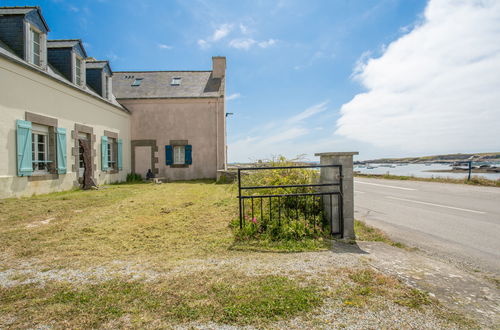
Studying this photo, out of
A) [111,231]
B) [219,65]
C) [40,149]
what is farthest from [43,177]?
[219,65]

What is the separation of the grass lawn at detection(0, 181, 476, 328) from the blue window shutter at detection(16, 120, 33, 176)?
4.68m

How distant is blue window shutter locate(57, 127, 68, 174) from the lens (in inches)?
367

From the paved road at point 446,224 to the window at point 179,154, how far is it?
37.5 ft

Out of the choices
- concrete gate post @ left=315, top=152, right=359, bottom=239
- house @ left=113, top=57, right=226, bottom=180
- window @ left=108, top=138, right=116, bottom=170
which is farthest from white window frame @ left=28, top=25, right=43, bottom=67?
concrete gate post @ left=315, top=152, right=359, bottom=239

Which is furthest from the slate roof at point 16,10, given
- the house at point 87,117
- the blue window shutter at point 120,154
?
the blue window shutter at point 120,154

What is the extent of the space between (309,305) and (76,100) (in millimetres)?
12365

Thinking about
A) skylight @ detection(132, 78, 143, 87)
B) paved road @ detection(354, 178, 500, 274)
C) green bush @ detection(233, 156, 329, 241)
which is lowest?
paved road @ detection(354, 178, 500, 274)

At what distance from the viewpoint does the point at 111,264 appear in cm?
298

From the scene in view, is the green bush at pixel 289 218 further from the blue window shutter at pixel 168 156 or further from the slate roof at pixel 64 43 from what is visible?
the blue window shutter at pixel 168 156

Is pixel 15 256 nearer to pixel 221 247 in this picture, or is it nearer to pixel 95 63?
pixel 221 247

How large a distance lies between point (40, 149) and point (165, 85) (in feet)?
30.9

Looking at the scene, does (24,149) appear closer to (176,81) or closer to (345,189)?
(345,189)

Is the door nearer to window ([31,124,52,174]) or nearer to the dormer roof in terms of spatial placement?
the dormer roof

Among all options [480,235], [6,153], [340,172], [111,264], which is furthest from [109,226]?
[480,235]
